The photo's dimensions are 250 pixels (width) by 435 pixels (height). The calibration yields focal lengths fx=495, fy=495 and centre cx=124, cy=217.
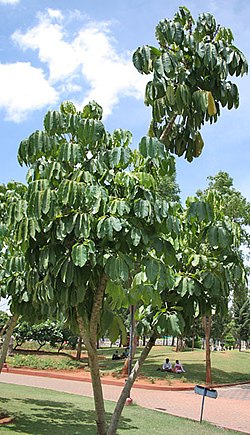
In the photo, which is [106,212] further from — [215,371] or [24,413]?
[215,371]

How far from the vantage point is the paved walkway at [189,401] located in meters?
13.0

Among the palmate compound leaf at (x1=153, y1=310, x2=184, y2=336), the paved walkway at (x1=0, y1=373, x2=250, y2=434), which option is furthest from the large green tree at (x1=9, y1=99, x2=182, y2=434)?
the paved walkway at (x1=0, y1=373, x2=250, y2=434)

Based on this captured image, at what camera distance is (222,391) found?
20.5 metres

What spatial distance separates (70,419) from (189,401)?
7.02 meters

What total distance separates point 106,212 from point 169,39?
1.83m

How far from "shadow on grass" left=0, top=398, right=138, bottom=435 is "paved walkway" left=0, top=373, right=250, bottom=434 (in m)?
2.80

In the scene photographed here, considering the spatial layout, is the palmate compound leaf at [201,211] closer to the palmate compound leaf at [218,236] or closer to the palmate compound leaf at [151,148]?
the palmate compound leaf at [218,236]

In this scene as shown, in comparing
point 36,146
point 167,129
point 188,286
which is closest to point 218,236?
point 188,286

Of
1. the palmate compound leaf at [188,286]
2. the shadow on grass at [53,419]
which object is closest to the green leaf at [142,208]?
the palmate compound leaf at [188,286]

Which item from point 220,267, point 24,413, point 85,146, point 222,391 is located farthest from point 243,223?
point 85,146

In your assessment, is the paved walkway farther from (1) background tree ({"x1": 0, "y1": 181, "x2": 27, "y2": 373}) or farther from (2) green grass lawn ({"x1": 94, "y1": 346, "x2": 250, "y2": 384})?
(1) background tree ({"x1": 0, "y1": 181, "x2": 27, "y2": 373})

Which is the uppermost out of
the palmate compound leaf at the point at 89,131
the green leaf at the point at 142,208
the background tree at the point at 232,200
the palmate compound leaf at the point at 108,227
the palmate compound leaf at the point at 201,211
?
the background tree at the point at 232,200

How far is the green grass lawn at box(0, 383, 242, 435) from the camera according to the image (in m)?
9.13

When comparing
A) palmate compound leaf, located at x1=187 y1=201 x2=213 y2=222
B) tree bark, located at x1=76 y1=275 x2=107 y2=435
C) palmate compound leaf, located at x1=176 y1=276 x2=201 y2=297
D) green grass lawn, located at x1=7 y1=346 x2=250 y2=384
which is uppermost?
palmate compound leaf, located at x1=187 y1=201 x2=213 y2=222
